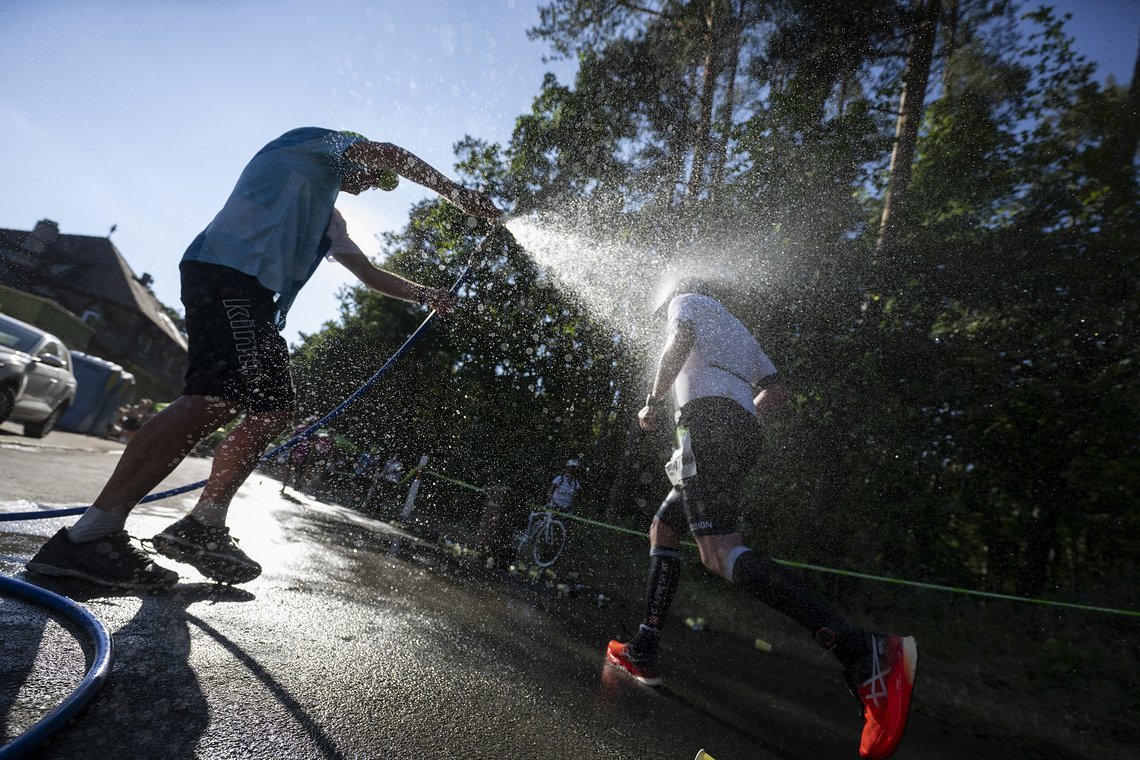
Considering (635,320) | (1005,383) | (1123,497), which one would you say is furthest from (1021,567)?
(635,320)

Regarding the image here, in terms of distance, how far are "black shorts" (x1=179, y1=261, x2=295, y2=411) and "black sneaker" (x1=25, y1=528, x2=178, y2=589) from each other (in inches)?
23.7

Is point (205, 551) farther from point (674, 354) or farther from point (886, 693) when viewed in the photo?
point (886, 693)

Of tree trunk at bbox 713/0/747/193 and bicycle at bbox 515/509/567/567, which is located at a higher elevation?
tree trunk at bbox 713/0/747/193

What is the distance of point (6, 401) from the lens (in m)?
8.28

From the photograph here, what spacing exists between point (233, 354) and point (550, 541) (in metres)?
7.63

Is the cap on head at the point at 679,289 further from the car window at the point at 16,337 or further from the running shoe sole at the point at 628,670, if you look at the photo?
the car window at the point at 16,337

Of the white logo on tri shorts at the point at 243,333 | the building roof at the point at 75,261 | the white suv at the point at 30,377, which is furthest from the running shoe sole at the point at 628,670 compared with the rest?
the building roof at the point at 75,261

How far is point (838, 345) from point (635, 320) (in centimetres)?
580

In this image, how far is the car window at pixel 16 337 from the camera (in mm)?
8492

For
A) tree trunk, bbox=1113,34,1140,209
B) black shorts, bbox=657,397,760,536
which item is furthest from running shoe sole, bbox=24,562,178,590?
tree trunk, bbox=1113,34,1140,209

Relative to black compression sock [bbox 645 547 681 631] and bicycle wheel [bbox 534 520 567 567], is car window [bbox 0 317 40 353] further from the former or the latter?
black compression sock [bbox 645 547 681 631]

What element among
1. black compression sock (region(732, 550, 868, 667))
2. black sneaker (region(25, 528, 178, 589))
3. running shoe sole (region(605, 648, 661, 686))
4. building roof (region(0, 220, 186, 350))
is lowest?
black sneaker (region(25, 528, 178, 589))

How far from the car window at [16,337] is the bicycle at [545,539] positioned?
826 cm

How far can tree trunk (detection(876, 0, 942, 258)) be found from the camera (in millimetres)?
8250
